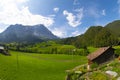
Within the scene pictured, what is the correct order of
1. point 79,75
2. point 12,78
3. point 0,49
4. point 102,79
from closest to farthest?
point 102,79 < point 79,75 < point 12,78 < point 0,49

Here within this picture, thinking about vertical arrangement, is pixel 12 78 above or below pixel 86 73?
below

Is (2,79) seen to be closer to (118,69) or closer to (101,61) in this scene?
(118,69)

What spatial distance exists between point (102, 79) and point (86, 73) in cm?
610

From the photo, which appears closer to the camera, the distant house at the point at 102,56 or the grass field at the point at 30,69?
the grass field at the point at 30,69

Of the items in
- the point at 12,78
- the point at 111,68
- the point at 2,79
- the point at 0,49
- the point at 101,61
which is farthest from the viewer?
the point at 0,49

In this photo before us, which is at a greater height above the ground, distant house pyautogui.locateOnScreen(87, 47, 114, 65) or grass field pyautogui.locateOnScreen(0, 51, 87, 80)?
distant house pyautogui.locateOnScreen(87, 47, 114, 65)

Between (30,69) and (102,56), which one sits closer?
(102,56)

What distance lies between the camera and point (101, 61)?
7700 cm

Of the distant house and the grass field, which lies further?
the distant house

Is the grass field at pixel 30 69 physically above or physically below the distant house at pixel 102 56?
below

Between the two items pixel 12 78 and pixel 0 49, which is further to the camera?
pixel 0 49

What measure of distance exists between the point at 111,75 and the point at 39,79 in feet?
98.8

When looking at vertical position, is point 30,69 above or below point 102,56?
below

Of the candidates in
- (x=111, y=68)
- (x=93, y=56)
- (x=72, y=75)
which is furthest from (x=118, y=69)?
(x=93, y=56)
